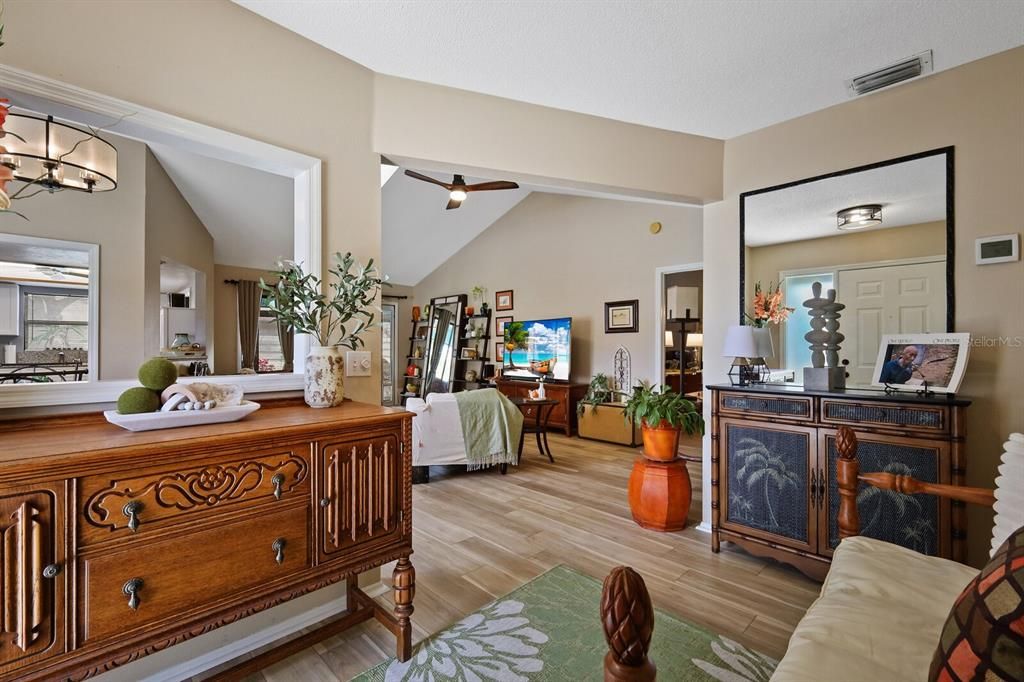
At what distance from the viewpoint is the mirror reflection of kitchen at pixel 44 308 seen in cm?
263

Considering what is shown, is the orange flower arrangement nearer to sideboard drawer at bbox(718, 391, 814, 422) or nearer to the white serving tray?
sideboard drawer at bbox(718, 391, 814, 422)

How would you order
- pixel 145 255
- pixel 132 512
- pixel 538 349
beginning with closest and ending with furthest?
1. pixel 132 512
2. pixel 145 255
3. pixel 538 349

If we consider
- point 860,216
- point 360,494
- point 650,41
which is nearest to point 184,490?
point 360,494

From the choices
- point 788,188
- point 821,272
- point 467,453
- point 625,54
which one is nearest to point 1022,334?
point 821,272

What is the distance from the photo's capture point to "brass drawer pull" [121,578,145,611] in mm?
1166

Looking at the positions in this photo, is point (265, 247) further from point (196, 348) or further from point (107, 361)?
point (107, 361)

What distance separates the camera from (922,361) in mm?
2287

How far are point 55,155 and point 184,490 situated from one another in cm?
159

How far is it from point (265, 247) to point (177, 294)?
124cm

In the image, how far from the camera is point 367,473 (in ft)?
5.35

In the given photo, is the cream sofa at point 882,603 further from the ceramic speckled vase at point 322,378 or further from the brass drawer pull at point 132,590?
the ceramic speckled vase at point 322,378

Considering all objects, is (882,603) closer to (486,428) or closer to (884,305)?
(884,305)

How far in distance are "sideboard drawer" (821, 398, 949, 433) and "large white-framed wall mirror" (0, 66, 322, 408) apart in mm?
2578

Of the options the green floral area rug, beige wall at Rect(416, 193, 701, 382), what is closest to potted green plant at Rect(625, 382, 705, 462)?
the green floral area rug
